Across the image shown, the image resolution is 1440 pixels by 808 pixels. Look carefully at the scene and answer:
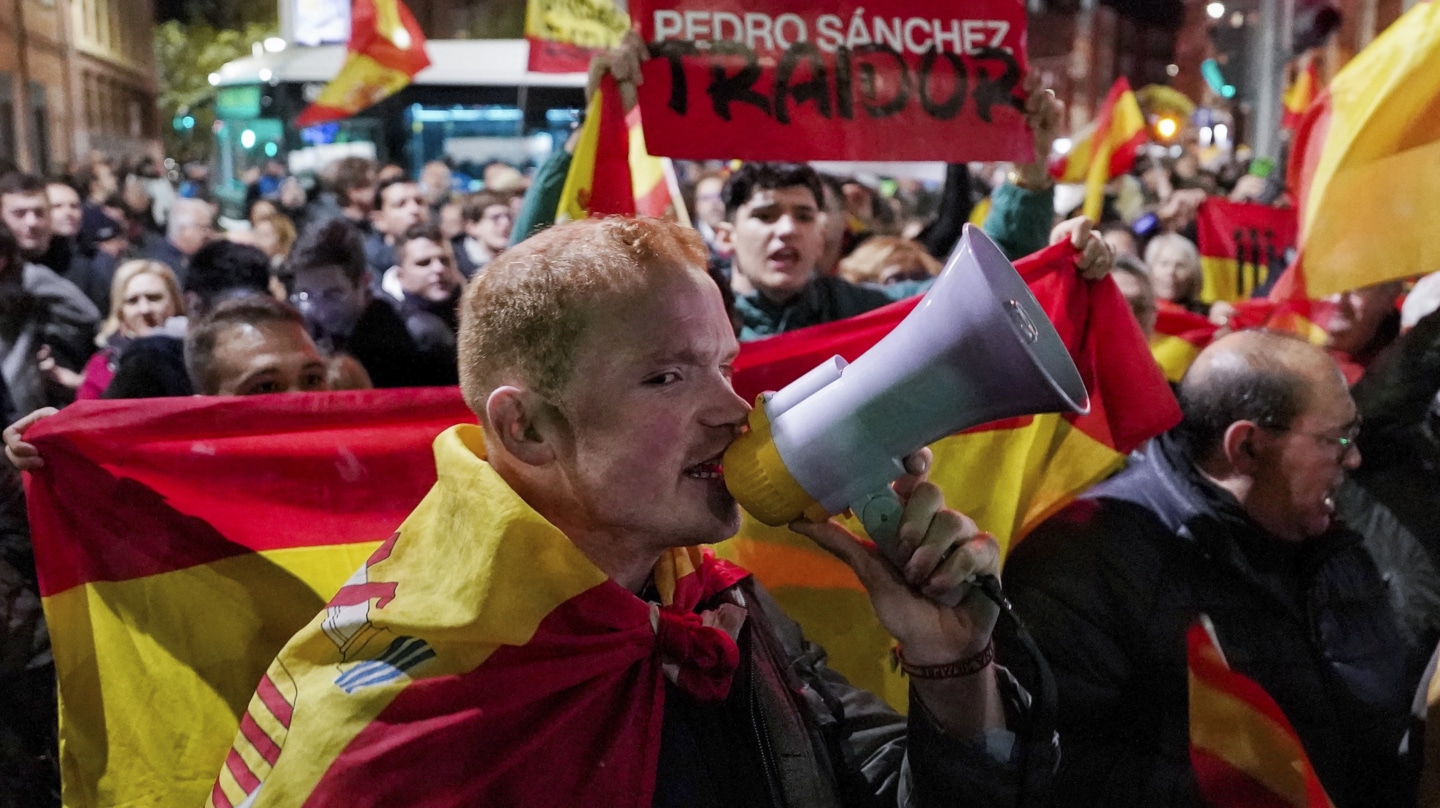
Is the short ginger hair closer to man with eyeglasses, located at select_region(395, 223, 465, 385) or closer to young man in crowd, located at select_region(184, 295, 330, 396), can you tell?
young man in crowd, located at select_region(184, 295, 330, 396)

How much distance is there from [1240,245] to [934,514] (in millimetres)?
5763

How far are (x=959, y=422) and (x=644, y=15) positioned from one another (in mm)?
2464

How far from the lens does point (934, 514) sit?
1.70m

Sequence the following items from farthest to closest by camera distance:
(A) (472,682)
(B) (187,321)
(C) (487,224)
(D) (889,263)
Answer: (C) (487,224) → (D) (889,263) → (B) (187,321) → (A) (472,682)

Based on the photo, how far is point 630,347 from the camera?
1.65 meters

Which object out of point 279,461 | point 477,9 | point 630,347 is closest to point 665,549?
point 630,347

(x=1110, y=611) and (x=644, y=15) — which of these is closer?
(x=1110, y=611)

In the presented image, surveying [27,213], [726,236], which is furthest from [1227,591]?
[27,213]

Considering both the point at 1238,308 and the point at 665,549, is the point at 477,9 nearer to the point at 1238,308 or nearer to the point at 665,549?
the point at 1238,308

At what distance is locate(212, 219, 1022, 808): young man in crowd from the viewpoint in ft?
5.39

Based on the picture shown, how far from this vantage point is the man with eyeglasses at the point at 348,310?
5141 mm

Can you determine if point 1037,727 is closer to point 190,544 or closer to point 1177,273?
point 190,544

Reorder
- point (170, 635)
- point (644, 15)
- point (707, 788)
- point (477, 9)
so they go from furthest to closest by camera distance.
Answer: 1. point (477, 9)
2. point (644, 15)
3. point (170, 635)
4. point (707, 788)

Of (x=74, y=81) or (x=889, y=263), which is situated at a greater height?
(x=74, y=81)
